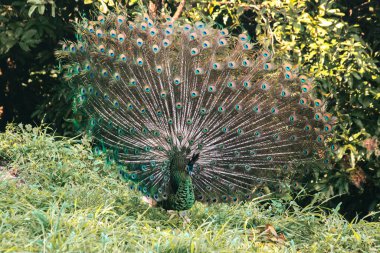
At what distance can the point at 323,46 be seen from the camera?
7.63m

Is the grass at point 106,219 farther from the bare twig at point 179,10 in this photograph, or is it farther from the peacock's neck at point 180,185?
the bare twig at point 179,10

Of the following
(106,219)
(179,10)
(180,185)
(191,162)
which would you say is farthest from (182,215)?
(179,10)

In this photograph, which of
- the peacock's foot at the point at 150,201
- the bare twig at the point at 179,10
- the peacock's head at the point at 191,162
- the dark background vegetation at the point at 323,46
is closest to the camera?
the peacock's head at the point at 191,162

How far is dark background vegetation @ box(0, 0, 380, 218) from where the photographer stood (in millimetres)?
7719

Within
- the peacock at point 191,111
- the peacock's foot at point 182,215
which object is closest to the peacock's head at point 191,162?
the peacock at point 191,111

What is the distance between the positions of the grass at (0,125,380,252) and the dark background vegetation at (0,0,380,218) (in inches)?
35.0

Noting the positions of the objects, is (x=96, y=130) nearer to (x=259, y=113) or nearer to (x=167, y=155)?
(x=167, y=155)

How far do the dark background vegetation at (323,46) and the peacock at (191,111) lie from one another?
1096mm

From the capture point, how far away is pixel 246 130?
6.48 metres

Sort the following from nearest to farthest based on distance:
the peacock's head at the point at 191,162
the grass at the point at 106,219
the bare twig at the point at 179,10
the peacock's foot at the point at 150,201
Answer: the grass at the point at 106,219, the peacock's head at the point at 191,162, the peacock's foot at the point at 150,201, the bare twig at the point at 179,10

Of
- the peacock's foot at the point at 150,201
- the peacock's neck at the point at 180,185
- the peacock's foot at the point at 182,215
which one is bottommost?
the peacock's foot at the point at 150,201

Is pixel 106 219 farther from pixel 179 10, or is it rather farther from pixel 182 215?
pixel 179 10

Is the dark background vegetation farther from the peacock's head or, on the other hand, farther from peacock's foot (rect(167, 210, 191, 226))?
peacock's foot (rect(167, 210, 191, 226))

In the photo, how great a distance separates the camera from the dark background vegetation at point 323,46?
7719 millimetres
